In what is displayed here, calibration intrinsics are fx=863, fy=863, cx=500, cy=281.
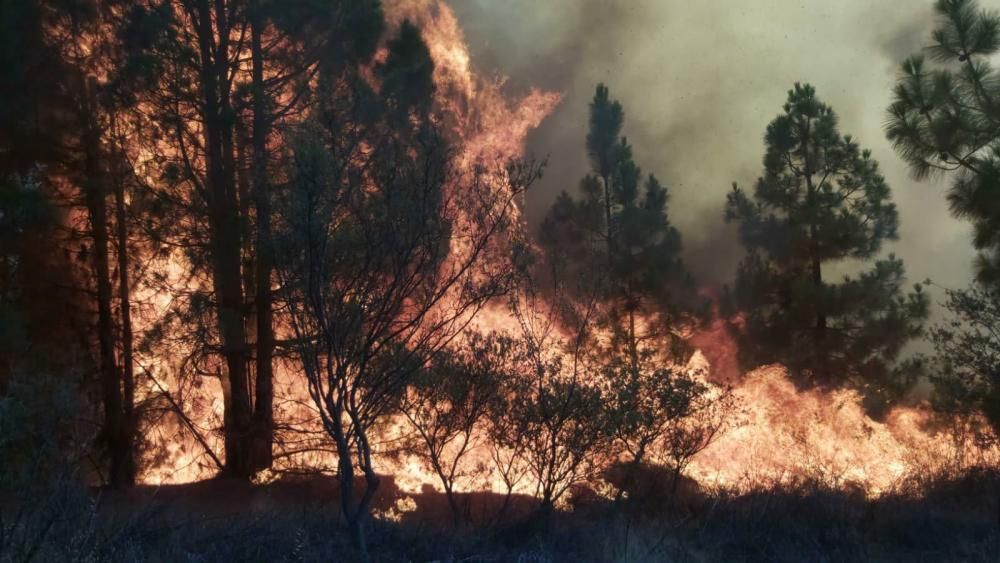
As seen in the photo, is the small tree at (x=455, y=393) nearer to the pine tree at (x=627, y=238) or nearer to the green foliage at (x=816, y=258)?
the pine tree at (x=627, y=238)

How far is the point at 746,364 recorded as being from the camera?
23625 millimetres

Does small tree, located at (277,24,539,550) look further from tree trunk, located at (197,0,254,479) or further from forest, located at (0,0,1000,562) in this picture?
tree trunk, located at (197,0,254,479)

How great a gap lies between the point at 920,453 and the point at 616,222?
9.69 meters

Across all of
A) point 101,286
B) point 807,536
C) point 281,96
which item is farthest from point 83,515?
point 101,286

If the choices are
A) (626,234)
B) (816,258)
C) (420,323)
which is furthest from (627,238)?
(420,323)

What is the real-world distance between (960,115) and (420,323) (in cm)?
1071

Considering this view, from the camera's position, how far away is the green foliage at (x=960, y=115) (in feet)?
47.9

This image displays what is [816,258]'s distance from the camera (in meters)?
23.4

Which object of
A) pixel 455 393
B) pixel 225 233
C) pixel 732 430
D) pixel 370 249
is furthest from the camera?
pixel 732 430

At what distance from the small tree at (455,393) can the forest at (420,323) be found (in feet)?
0.21

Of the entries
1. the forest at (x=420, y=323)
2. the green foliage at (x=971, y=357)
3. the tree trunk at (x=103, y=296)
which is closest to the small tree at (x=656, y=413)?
the forest at (x=420, y=323)

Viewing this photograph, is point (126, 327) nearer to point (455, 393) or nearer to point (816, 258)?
point (455, 393)

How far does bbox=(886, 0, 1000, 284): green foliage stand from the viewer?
14.6 meters

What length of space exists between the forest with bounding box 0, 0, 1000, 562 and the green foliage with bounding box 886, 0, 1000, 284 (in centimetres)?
5
